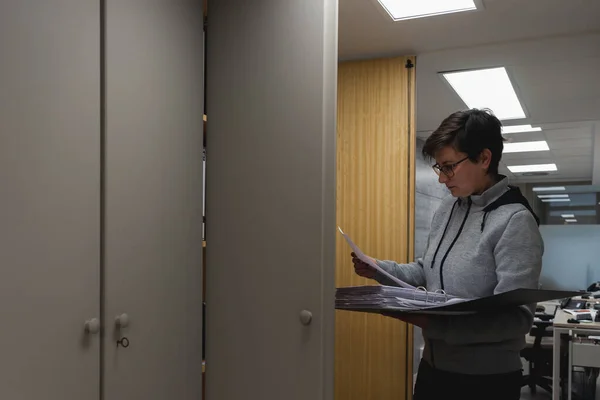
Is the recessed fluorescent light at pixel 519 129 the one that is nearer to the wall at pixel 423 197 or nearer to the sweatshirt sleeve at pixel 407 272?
the wall at pixel 423 197

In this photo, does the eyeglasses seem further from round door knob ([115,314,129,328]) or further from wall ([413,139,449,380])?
wall ([413,139,449,380])

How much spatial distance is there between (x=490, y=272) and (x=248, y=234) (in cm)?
76

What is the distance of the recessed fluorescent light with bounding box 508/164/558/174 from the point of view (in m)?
8.52

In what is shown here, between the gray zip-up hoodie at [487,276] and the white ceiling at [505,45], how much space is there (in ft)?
3.94

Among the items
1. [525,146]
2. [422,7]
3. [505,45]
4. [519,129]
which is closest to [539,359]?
[519,129]

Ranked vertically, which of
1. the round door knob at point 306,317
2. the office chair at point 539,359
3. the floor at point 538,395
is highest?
the round door knob at point 306,317

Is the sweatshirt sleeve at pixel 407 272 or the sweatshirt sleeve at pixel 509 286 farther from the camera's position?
the sweatshirt sleeve at pixel 407 272

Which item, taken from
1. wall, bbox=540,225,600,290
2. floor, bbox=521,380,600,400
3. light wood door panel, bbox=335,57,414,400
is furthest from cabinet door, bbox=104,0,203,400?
wall, bbox=540,225,600,290

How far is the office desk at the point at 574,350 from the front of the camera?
4.22 meters

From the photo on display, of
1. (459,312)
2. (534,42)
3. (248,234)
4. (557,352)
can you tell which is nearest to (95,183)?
(248,234)

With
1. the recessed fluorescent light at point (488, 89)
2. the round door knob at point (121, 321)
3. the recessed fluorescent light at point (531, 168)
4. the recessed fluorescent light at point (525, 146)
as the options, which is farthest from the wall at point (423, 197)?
the round door knob at point (121, 321)

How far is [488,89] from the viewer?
12.8 feet

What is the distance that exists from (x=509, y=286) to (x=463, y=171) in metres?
0.43

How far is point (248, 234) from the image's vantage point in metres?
1.68
